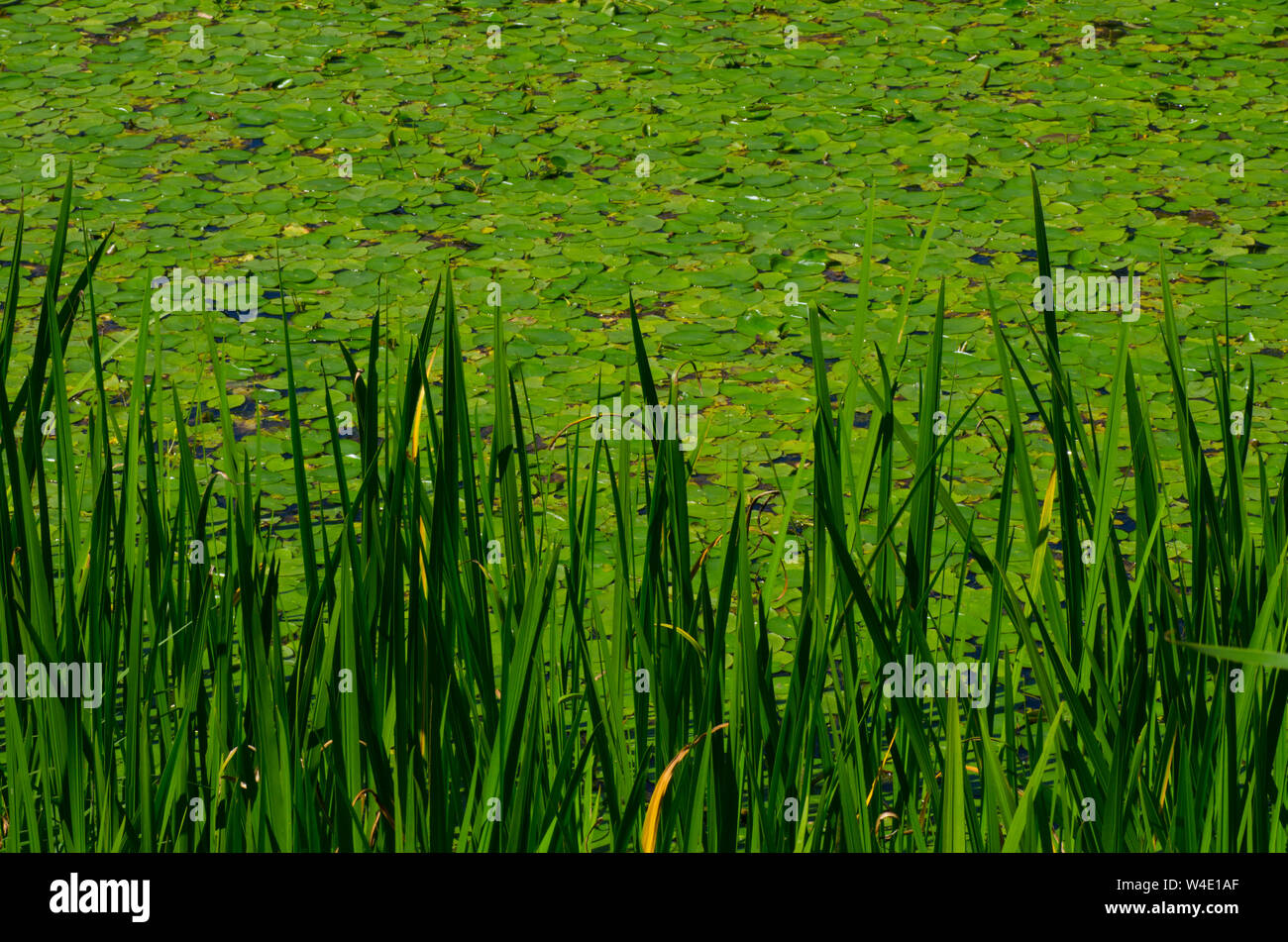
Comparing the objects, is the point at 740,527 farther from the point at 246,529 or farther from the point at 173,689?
the point at 173,689

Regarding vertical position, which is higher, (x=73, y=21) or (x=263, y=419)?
(x=73, y=21)

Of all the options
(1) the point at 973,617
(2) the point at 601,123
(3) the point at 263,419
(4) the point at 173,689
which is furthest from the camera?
(2) the point at 601,123

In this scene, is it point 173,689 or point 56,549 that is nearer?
point 173,689

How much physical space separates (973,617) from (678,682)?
1.36m
